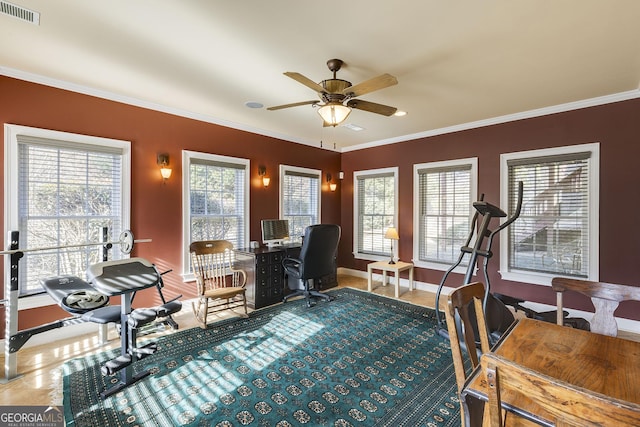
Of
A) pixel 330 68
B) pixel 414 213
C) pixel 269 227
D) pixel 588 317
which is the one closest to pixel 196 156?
pixel 269 227

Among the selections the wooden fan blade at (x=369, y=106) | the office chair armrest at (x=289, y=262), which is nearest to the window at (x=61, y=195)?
the office chair armrest at (x=289, y=262)

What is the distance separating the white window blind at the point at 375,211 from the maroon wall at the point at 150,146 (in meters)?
2.02

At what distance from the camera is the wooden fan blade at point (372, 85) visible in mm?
2307

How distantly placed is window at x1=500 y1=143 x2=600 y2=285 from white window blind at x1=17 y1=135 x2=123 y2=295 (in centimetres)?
544

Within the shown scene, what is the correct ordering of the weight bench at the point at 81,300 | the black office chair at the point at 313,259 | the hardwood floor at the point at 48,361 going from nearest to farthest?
1. the hardwood floor at the point at 48,361
2. the weight bench at the point at 81,300
3. the black office chair at the point at 313,259

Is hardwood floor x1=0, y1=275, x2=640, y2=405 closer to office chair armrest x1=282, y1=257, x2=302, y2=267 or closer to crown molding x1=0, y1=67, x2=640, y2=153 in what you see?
office chair armrest x1=282, y1=257, x2=302, y2=267

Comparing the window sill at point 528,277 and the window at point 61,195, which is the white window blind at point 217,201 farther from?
the window sill at point 528,277

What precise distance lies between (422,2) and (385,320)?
11.1 feet

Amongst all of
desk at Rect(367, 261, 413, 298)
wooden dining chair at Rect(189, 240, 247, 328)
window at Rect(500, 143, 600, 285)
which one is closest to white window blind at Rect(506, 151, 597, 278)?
window at Rect(500, 143, 600, 285)

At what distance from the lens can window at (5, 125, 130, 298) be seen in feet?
9.95

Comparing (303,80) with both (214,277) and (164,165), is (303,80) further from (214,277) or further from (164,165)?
(214,277)

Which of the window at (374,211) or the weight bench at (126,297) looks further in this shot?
the window at (374,211)

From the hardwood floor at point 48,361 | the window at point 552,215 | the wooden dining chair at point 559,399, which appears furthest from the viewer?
the window at point 552,215

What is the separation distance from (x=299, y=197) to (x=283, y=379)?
12.7 feet
